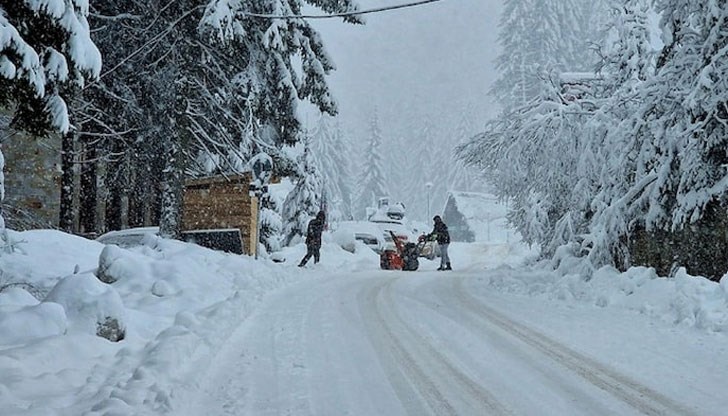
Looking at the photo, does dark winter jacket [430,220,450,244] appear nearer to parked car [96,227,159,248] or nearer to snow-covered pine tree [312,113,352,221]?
parked car [96,227,159,248]

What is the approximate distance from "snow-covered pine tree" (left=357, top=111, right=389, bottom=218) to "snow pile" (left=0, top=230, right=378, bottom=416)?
218ft

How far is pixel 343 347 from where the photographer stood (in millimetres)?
6746

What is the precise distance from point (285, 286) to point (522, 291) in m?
4.70

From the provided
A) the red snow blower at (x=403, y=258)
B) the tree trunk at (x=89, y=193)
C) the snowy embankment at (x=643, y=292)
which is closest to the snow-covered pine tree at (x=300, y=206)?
the red snow blower at (x=403, y=258)

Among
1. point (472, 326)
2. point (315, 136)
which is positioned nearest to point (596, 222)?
point (472, 326)

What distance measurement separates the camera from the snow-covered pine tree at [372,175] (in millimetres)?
78250

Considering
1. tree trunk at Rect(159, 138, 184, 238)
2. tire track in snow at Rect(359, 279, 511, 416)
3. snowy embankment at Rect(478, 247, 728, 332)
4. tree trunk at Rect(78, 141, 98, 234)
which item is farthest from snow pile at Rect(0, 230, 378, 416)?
tree trunk at Rect(78, 141, 98, 234)

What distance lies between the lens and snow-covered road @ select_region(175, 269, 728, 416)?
4746mm

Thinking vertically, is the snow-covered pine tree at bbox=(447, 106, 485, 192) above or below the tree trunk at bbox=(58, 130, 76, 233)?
above

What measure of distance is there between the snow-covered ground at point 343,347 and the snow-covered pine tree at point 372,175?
220ft

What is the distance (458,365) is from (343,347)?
136 centimetres

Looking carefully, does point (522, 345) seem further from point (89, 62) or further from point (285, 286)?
point (285, 286)

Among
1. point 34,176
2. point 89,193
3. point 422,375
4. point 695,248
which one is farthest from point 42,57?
point 89,193

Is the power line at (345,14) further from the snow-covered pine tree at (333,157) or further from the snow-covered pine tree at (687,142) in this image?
the snow-covered pine tree at (333,157)
